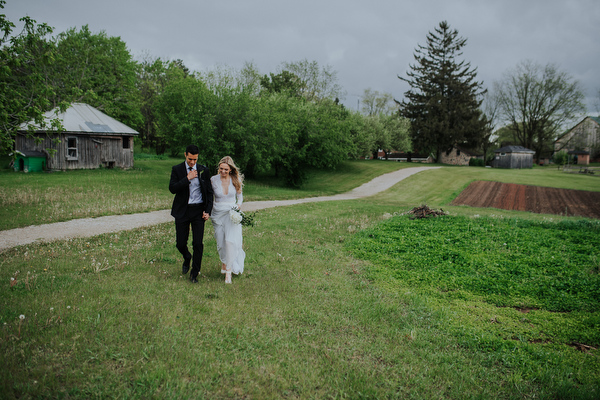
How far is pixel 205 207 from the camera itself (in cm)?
678

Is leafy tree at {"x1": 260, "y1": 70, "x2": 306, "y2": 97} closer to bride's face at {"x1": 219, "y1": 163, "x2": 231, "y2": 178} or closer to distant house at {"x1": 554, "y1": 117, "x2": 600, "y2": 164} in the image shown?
bride's face at {"x1": 219, "y1": 163, "x2": 231, "y2": 178}

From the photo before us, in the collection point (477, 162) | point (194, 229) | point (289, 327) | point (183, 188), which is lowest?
point (289, 327)

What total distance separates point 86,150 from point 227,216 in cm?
3175

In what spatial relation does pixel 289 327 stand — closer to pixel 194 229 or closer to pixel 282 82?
pixel 194 229

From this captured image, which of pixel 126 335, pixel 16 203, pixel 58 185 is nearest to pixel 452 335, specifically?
pixel 126 335

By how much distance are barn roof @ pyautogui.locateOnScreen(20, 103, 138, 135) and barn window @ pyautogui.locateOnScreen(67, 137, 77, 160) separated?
118 centimetres

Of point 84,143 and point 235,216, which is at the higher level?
point 84,143

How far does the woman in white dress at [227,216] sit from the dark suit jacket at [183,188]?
0.55 feet

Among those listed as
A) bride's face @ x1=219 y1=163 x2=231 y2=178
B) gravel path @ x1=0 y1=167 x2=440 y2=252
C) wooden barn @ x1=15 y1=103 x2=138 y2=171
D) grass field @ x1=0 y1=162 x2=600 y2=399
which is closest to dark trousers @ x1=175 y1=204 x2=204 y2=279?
grass field @ x1=0 y1=162 x2=600 y2=399

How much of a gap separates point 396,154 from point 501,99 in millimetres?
27281

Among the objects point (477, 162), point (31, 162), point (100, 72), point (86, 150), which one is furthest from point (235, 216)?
point (477, 162)

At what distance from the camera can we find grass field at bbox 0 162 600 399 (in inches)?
150

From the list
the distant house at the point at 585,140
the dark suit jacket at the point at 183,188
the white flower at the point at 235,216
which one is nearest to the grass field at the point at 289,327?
the white flower at the point at 235,216

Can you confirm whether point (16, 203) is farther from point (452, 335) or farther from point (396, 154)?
point (396, 154)
